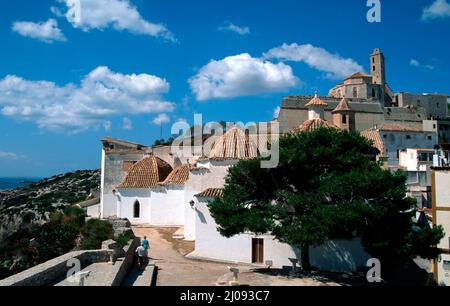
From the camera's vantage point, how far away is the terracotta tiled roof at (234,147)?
850 inches

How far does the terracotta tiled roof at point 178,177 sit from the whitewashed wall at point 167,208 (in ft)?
1.45

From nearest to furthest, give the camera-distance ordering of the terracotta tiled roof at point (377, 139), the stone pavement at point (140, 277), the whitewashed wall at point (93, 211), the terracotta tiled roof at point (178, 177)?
the stone pavement at point (140, 277) < the terracotta tiled roof at point (178, 177) < the whitewashed wall at point (93, 211) < the terracotta tiled roof at point (377, 139)

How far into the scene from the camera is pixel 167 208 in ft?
89.8

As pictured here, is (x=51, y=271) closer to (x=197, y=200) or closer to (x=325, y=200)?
(x=197, y=200)

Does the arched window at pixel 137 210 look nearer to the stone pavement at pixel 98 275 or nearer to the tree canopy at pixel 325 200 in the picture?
the tree canopy at pixel 325 200

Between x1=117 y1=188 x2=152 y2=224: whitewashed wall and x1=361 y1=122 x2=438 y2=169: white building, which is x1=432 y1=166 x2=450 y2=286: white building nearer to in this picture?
x1=117 y1=188 x2=152 y2=224: whitewashed wall

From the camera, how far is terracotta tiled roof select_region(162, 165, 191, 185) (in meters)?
27.0

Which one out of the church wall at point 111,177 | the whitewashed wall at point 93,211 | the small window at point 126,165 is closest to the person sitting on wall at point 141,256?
the church wall at point 111,177

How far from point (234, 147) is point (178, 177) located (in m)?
6.92

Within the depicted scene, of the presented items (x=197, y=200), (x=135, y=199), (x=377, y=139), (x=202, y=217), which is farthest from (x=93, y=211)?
(x=377, y=139)

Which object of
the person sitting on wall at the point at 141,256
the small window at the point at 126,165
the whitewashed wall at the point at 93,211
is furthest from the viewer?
the small window at the point at 126,165

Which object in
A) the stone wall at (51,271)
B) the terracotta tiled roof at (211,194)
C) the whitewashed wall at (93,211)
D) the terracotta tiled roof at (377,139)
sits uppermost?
the terracotta tiled roof at (377,139)
